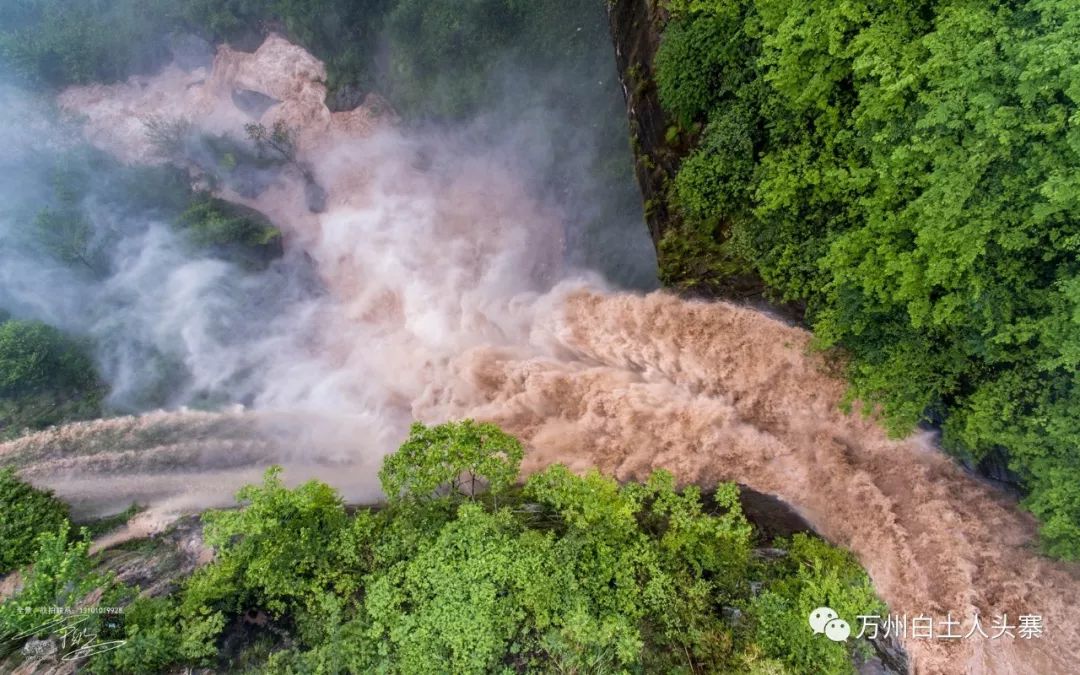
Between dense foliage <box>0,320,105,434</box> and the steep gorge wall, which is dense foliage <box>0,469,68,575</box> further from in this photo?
the steep gorge wall

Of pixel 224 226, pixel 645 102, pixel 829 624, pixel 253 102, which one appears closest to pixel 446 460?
pixel 829 624

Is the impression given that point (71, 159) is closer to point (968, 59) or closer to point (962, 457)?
point (968, 59)

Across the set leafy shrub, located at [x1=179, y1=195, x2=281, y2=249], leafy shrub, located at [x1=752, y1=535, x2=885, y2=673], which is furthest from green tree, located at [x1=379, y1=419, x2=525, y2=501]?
leafy shrub, located at [x1=179, y1=195, x2=281, y2=249]

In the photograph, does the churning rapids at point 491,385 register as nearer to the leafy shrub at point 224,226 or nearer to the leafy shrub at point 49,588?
the leafy shrub at point 224,226

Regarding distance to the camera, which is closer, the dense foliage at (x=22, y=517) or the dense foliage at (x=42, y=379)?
the dense foliage at (x=22, y=517)
